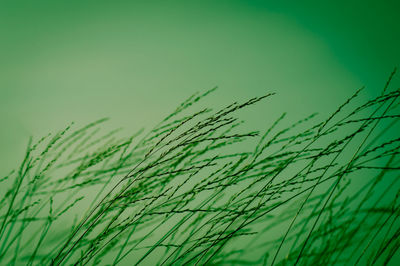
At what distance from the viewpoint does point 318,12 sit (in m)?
1.19

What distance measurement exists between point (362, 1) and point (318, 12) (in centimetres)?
18

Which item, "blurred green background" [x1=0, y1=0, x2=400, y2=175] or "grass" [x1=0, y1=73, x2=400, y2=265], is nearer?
"grass" [x1=0, y1=73, x2=400, y2=265]

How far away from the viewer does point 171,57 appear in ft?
3.75

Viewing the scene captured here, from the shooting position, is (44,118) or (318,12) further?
(318,12)

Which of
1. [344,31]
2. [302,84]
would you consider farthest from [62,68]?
[344,31]

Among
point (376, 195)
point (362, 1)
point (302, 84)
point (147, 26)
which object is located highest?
point (147, 26)

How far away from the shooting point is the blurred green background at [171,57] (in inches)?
42.7

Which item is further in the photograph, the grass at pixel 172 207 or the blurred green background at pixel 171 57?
the blurred green background at pixel 171 57

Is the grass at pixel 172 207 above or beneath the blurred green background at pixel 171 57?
beneath

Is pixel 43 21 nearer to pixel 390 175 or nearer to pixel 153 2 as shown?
pixel 153 2

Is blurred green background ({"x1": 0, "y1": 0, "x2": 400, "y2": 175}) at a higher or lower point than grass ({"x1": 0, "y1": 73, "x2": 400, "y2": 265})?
higher

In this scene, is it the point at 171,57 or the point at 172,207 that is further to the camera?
the point at 171,57

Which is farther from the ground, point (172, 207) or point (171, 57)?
point (171, 57)

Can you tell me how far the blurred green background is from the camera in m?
1.08
